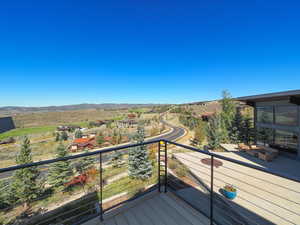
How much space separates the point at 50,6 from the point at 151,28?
7.04 meters

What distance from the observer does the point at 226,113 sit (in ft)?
52.1

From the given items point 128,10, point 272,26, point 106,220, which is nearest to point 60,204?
point 106,220

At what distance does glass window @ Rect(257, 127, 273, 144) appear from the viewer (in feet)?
27.8

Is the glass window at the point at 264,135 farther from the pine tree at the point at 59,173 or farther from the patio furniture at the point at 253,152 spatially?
the pine tree at the point at 59,173

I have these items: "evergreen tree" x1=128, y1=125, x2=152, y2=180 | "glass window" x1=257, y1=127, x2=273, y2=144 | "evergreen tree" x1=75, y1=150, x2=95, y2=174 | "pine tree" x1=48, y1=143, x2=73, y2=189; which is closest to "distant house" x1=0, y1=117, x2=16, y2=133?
"pine tree" x1=48, y1=143, x2=73, y2=189

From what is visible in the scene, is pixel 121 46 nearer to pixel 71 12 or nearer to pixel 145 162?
pixel 71 12

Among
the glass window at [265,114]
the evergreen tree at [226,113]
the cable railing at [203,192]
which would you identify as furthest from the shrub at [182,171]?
the evergreen tree at [226,113]

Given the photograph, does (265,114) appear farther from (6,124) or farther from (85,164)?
(6,124)

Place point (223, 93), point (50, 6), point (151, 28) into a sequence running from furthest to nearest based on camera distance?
point (223, 93), point (151, 28), point (50, 6)

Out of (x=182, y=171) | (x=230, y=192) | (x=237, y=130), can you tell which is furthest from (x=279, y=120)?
(x=230, y=192)

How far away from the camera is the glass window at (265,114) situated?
8406 millimetres

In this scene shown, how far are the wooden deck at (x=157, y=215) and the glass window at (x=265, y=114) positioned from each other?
9.63 m

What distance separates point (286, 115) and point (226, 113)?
8.43m

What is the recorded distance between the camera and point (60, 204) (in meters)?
7.72
